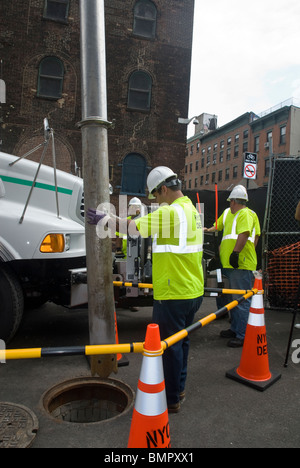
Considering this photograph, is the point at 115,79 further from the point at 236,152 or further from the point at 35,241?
the point at 236,152

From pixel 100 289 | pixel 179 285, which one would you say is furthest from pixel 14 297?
pixel 179 285

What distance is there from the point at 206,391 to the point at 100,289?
138 cm

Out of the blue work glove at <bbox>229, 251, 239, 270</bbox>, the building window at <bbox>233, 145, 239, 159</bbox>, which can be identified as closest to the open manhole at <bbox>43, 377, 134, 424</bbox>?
the blue work glove at <bbox>229, 251, 239, 270</bbox>

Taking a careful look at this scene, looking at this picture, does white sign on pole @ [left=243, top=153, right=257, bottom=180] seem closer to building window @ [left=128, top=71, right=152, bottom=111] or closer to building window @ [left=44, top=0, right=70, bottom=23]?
building window @ [left=128, top=71, right=152, bottom=111]

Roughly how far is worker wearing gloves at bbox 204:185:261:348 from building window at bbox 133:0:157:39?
1330 centimetres

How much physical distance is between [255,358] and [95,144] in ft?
8.46

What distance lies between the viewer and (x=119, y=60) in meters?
15.2

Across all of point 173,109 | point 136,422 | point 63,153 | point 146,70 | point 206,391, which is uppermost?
point 146,70

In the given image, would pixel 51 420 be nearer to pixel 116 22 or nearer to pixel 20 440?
pixel 20 440

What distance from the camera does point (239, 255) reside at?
4.82 m

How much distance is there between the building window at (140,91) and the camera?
15438 mm

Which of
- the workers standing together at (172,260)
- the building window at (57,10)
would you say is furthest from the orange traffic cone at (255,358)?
the building window at (57,10)

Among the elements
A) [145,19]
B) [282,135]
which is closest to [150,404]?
[145,19]

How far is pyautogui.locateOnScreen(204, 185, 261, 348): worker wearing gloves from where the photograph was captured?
15.3 feet
